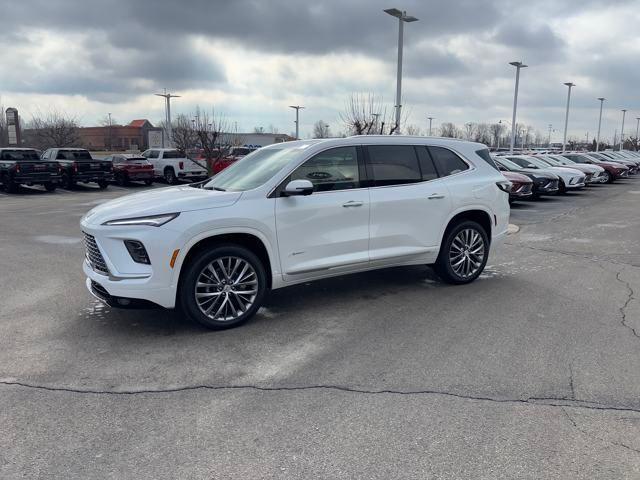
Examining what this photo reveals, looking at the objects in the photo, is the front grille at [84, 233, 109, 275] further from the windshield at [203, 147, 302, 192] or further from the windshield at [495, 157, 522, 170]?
the windshield at [495, 157, 522, 170]

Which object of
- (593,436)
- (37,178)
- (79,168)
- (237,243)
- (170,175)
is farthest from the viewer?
(170,175)

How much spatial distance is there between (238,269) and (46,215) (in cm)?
1195

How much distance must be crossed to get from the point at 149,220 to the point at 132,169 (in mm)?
23049

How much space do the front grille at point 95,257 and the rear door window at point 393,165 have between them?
Result: 9.66 ft

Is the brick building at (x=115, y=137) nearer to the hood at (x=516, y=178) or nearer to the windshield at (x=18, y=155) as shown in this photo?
the windshield at (x=18, y=155)

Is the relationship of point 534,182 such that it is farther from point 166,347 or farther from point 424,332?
point 166,347

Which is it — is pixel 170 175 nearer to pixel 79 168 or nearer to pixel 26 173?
pixel 79 168

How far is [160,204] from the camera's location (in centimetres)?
496

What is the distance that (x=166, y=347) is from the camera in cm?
476

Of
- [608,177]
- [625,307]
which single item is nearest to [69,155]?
[625,307]

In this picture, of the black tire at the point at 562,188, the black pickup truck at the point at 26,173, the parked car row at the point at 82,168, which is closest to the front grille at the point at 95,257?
the parked car row at the point at 82,168

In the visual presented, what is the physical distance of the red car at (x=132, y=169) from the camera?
26250mm

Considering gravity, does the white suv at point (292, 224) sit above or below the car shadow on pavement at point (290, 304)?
above

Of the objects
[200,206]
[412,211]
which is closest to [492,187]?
[412,211]
